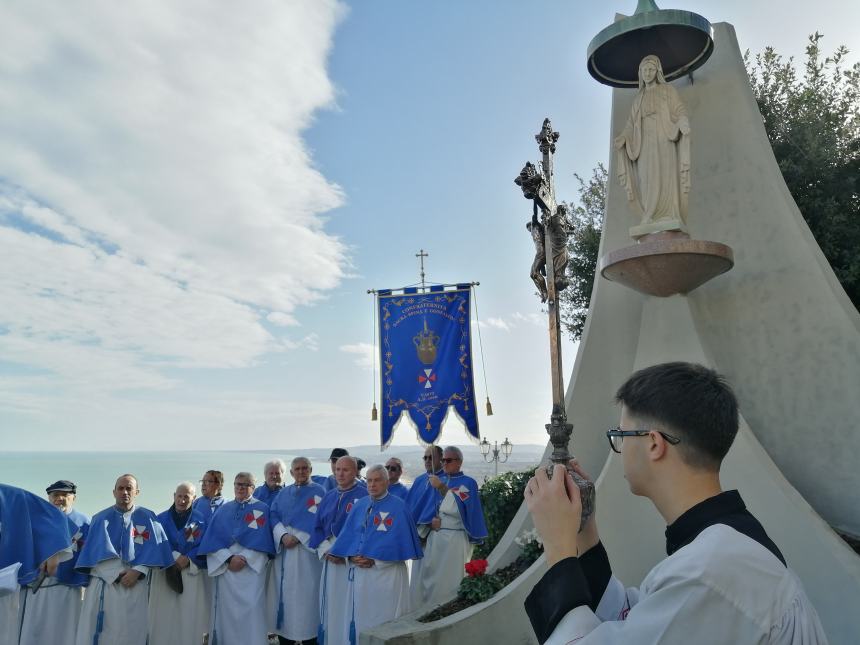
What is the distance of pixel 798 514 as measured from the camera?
192 inches

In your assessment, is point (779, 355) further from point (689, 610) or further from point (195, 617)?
point (195, 617)

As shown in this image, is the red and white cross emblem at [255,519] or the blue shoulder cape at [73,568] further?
the red and white cross emblem at [255,519]

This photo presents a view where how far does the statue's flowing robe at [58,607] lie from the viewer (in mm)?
6230

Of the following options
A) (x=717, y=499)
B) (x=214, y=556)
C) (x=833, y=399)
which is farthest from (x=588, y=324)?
(x=717, y=499)

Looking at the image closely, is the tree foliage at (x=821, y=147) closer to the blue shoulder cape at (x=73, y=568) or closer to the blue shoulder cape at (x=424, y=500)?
the blue shoulder cape at (x=424, y=500)

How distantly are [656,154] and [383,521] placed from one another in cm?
449

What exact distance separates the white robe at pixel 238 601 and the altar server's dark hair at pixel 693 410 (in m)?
6.58

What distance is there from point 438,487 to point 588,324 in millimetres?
2675

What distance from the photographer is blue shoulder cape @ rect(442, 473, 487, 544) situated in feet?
26.1

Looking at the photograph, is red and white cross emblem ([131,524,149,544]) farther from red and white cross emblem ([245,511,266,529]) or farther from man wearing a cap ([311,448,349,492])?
man wearing a cap ([311,448,349,492])

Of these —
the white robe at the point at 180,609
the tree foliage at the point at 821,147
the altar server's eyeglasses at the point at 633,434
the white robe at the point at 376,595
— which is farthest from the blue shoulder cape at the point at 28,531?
the tree foliage at the point at 821,147

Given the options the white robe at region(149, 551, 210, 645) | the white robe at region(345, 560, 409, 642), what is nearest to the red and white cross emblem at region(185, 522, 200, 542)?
the white robe at region(149, 551, 210, 645)

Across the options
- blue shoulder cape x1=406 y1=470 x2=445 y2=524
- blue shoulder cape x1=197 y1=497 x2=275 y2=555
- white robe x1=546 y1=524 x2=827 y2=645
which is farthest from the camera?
blue shoulder cape x1=406 y1=470 x2=445 y2=524

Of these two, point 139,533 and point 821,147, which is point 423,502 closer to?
point 139,533
